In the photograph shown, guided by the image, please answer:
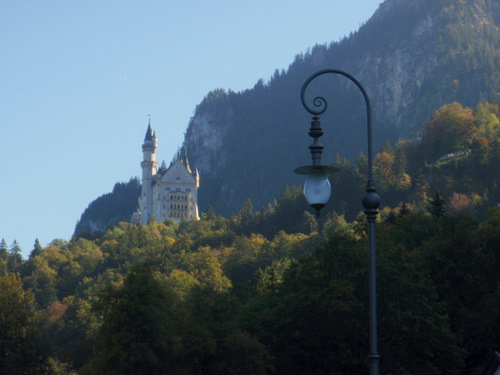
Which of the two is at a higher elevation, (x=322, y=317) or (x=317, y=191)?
(x=317, y=191)

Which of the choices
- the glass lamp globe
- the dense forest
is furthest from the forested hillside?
the glass lamp globe

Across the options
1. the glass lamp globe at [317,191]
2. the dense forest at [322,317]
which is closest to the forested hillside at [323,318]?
the dense forest at [322,317]

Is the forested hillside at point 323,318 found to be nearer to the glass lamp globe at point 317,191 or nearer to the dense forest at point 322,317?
the dense forest at point 322,317

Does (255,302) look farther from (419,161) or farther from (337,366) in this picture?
(419,161)

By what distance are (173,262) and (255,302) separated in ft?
271

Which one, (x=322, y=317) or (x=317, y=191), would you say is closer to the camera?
(x=317, y=191)

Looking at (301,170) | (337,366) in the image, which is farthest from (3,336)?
(301,170)

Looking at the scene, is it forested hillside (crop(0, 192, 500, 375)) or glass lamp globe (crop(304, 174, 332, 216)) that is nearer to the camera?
glass lamp globe (crop(304, 174, 332, 216))

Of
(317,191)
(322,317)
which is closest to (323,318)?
(322,317)

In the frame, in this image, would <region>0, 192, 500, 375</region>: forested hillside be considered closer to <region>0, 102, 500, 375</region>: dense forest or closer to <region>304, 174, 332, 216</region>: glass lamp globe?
<region>0, 102, 500, 375</region>: dense forest

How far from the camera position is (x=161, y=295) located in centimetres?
6612

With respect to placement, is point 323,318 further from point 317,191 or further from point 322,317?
point 317,191

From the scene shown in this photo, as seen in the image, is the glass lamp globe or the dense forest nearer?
the glass lamp globe

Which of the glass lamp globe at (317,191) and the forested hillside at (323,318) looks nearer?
the glass lamp globe at (317,191)
